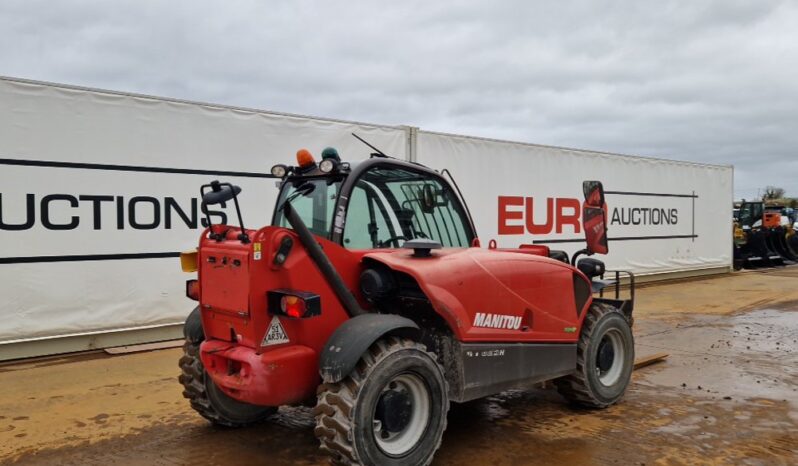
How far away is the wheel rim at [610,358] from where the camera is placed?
555 cm

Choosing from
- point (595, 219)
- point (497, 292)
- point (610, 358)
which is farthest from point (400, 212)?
point (610, 358)

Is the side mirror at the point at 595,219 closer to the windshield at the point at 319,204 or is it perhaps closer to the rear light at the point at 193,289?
the windshield at the point at 319,204

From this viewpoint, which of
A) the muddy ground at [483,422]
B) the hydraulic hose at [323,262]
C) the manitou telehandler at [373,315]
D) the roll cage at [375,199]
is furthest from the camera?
the muddy ground at [483,422]

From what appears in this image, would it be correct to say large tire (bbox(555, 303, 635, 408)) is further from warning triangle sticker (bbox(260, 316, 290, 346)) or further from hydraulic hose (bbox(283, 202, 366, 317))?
warning triangle sticker (bbox(260, 316, 290, 346))

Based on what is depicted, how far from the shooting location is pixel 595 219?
5.68 m

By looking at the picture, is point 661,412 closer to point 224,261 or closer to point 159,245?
point 224,261

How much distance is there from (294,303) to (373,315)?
542 millimetres

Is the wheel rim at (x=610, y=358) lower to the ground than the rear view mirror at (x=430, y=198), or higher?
lower

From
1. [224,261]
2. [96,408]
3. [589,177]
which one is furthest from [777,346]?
[96,408]

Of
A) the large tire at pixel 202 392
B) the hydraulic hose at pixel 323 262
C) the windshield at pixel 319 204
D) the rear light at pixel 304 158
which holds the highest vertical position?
the rear light at pixel 304 158

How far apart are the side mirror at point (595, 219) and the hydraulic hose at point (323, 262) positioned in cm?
255

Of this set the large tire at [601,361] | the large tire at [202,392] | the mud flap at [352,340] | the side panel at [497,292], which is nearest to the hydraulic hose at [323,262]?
the mud flap at [352,340]

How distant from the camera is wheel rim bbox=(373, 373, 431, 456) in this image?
382 centimetres

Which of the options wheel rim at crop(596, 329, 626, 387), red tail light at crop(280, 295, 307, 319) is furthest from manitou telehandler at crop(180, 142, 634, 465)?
wheel rim at crop(596, 329, 626, 387)
